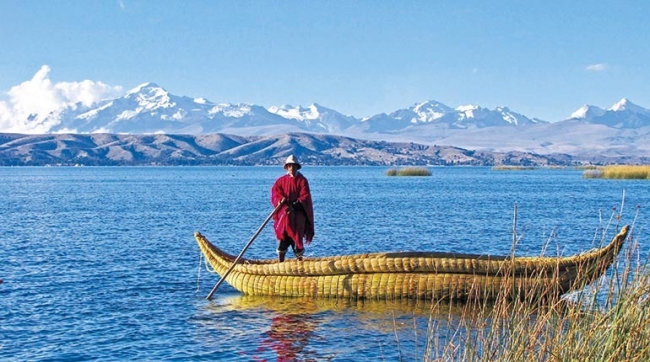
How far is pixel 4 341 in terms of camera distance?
1333 centimetres

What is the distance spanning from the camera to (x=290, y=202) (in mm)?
16281

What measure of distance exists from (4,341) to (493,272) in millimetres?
8150

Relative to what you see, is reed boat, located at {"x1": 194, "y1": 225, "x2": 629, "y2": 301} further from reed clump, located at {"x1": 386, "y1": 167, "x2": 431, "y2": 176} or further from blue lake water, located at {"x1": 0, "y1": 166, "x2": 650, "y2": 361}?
reed clump, located at {"x1": 386, "y1": 167, "x2": 431, "y2": 176}

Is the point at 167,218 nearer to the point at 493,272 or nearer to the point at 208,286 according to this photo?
the point at 208,286

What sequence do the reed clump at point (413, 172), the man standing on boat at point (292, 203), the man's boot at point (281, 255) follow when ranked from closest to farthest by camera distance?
the man standing on boat at point (292, 203) → the man's boot at point (281, 255) → the reed clump at point (413, 172)

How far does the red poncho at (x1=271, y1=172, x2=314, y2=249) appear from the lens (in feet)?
53.4

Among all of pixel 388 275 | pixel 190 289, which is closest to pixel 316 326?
pixel 388 275

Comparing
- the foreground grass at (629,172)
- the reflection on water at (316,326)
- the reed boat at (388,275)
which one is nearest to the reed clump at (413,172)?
the foreground grass at (629,172)

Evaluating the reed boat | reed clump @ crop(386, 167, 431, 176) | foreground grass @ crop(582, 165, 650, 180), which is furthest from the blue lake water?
reed clump @ crop(386, 167, 431, 176)

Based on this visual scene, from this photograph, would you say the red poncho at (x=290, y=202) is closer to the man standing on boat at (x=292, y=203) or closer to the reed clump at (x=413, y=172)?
the man standing on boat at (x=292, y=203)

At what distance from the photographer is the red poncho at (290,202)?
1627 centimetres

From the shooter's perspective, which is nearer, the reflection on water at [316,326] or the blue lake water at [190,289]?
the reflection on water at [316,326]

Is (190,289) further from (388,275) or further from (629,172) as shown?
(629,172)

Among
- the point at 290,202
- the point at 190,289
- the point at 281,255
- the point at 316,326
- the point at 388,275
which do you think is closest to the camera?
the point at 316,326
